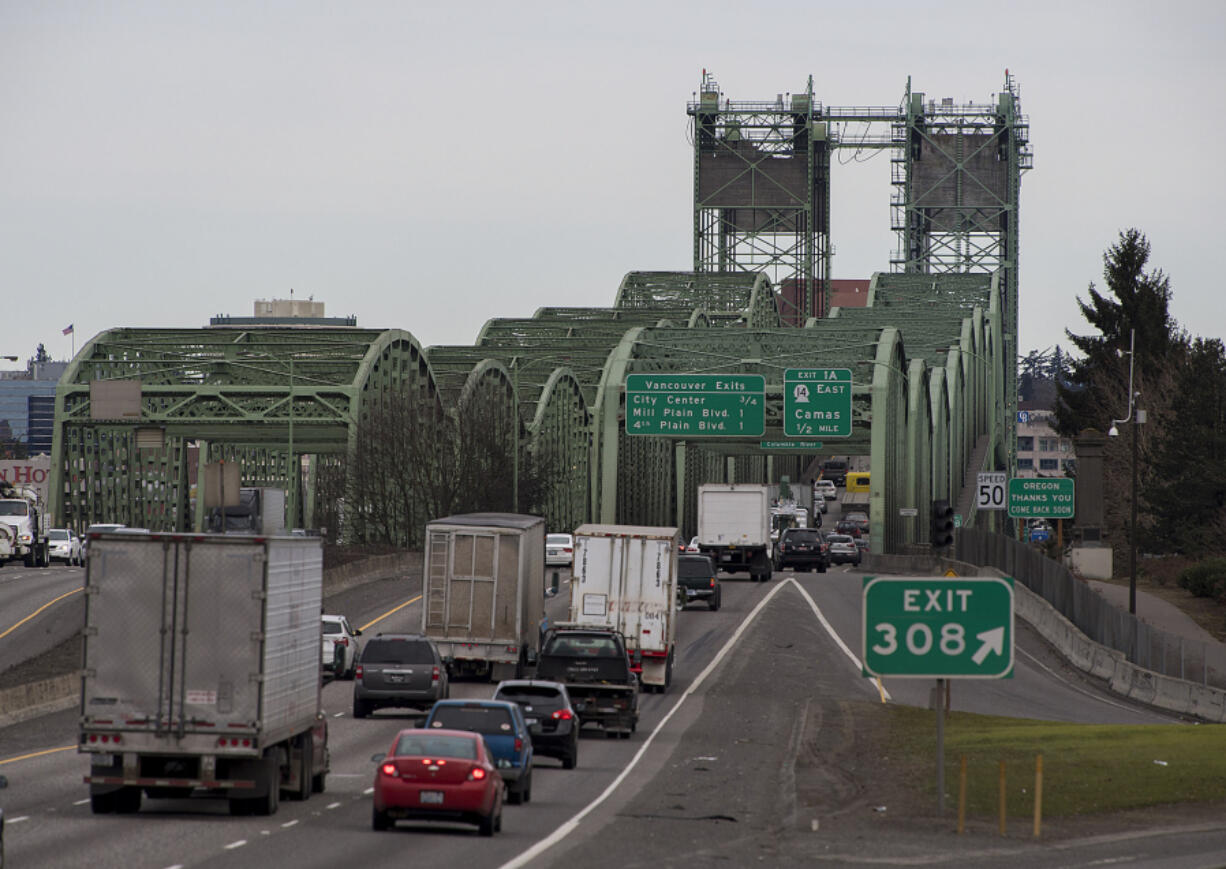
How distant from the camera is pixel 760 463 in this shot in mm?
136875

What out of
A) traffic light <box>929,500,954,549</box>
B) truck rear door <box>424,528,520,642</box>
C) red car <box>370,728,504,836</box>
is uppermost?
traffic light <box>929,500,954,549</box>

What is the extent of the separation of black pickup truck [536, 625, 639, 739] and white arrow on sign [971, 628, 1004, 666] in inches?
543

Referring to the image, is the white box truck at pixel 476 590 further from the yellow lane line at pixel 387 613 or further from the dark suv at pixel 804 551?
the dark suv at pixel 804 551

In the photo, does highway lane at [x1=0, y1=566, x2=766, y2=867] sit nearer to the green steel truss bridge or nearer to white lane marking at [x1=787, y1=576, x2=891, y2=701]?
white lane marking at [x1=787, y1=576, x2=891, y2=701]

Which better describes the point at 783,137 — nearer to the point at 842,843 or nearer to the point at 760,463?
the point at 760,463

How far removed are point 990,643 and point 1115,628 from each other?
94.1ft

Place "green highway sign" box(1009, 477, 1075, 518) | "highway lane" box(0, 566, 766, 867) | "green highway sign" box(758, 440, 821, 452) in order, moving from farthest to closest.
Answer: "green highway sign" box(758, 440, 821, 452)
"green highway sign" box(1009, 477, 1075, 518)
"highway lane" box(0, 566, 766, 867)

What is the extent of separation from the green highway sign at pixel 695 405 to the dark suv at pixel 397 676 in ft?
138

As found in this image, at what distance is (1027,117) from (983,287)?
16.4 metres

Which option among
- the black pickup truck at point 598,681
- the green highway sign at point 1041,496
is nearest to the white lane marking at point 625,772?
the black pickup truck at point 598,681

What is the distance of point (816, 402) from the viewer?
257 ft

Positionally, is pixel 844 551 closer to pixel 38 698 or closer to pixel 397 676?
pixel 397 676

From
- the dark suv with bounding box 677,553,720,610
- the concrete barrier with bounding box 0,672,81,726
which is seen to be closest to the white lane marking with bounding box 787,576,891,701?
the dark suv with bounding box 677,553,720,610

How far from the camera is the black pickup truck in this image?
33594mm
